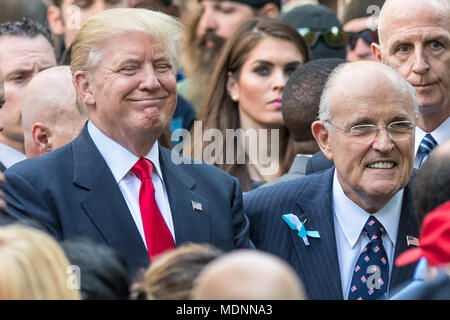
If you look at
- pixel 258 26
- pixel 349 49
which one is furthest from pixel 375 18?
pixel 258 26

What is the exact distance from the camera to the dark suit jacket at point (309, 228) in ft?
15.0

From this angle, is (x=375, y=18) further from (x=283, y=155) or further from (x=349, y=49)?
(x=283, y=155)

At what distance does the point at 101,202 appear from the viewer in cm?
431

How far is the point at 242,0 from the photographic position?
321 inches

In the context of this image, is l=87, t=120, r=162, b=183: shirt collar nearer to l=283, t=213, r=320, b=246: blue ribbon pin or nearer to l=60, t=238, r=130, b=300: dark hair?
l=283, t=213, r=320, b=246: blue ribbon pin

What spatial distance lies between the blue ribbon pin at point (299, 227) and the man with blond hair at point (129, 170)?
236mm

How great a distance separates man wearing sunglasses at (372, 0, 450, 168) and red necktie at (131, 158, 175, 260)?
5.69 feet

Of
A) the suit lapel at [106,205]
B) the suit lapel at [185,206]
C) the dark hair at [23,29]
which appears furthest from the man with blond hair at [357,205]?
the dark hair at [23,29]

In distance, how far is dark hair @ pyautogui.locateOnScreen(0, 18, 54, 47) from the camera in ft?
21.0

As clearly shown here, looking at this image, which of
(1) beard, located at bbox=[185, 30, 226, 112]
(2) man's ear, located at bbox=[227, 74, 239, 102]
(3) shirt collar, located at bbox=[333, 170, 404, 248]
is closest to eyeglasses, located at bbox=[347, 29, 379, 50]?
(1) beard, located at bbox=[185, 30, 226, 112]

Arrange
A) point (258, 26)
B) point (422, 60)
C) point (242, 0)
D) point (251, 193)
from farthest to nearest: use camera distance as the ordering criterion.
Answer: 1. point (242, 0)
2. point (258, 26)
3. point (422, 60)
4. point (251, 193)

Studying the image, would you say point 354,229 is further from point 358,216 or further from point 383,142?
point 383,142

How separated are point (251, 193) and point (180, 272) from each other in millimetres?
1980

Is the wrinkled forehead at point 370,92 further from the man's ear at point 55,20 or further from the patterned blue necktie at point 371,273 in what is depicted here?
the man's ear at point 55,20
